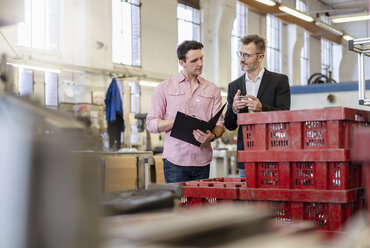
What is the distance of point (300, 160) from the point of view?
209 centimetres

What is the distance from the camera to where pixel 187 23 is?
13789 mm

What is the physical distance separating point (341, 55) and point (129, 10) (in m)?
12.4

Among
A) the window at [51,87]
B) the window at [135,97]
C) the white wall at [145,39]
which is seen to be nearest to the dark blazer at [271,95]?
the white wall at [145,39]

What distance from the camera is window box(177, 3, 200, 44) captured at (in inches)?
532

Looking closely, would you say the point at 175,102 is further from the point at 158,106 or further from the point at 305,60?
the point at 305,60

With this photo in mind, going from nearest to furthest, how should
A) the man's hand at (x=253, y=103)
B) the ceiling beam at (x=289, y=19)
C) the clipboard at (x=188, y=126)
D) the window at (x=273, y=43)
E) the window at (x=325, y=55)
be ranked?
the man's hand at (x=253, y=103) → the clipboard at (x=188, y=126) → the ceiling beam at (x=289, y=19) → the window at (x=273, y=43) → the window at (x=325, y=55)

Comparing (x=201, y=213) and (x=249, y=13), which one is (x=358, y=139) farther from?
(x=249, y=13)

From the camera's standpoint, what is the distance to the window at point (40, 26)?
380 inches

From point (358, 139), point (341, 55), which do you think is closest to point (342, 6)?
point (341, 55)

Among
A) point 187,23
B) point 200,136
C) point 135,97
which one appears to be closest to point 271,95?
point 200,136

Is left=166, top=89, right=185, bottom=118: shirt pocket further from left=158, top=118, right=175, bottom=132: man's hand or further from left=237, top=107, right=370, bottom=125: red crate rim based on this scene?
left=237, top=107, right=370, bottom=125: red crate rim

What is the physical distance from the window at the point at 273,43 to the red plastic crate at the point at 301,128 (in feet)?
49.9

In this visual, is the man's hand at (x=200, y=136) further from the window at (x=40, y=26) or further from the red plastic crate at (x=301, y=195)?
the window at (x=40, y=26)

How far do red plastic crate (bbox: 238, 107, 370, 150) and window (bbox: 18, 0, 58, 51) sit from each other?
26.5ft
